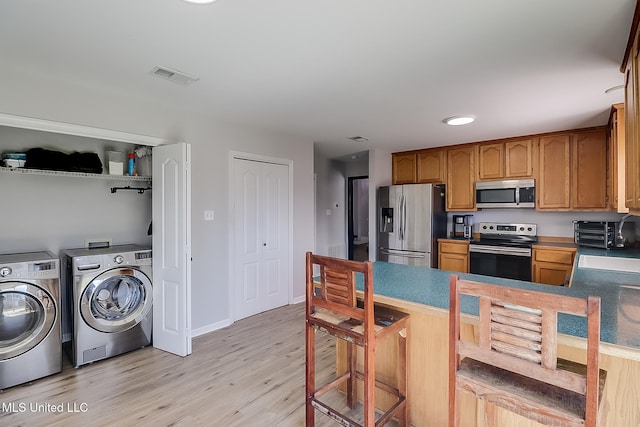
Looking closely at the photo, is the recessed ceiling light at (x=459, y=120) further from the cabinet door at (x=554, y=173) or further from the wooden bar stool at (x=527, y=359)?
the wooden bar stool at (x=527, y=359)

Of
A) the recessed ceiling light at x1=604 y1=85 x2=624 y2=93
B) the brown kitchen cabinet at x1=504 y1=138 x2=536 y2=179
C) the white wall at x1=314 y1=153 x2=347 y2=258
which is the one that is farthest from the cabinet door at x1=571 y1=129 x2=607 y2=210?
the white wall at x1=314 y1=153 x2=347 y2=258

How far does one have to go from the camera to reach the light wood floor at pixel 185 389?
203 cm

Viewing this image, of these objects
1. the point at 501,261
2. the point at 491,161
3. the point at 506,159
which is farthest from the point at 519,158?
the point at 501,261

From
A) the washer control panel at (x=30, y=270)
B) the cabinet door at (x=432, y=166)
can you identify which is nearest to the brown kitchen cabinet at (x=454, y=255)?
the cabinet door at (x=432, y=166)

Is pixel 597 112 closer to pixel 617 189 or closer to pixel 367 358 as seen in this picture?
pixel 617 189

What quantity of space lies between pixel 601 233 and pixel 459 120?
208cm

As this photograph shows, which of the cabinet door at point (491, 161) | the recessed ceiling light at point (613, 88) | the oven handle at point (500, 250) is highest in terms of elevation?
the recessed ceiling light at point (613, 88)

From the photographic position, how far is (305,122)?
11.8 feet

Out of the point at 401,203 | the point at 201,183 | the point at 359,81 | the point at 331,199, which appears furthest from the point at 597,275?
the point at 331,199

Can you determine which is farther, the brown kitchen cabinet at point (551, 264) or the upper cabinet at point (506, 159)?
the upper cabinet at point (506, 159)

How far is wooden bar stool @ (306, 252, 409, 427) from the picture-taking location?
1.54 meters

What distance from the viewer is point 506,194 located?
434cm

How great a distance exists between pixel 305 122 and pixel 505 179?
2.90 metres

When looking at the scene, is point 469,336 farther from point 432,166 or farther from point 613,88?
point 432,166
